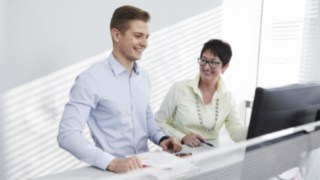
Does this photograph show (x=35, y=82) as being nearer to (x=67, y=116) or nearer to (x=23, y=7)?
(x=23, y=7)

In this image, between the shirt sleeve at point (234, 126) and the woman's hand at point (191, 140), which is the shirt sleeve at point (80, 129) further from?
the shirt sleeve at point (234, 126)

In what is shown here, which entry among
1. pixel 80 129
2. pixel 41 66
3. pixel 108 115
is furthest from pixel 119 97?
pixel 41 66

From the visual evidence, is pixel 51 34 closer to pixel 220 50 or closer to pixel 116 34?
pixel 116 34

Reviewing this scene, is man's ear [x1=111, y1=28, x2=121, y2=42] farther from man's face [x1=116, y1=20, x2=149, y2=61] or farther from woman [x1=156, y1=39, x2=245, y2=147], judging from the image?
woman [x1=156, y1=39, x2=245, y2=147]

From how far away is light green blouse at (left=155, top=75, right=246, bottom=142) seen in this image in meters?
1.74

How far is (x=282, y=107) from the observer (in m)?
1.04

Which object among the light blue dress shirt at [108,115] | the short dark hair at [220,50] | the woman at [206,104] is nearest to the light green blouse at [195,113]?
the woman at [206,104]

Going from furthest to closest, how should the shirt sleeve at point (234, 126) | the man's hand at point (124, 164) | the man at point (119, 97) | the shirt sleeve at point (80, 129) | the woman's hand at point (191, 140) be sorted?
the shirt sleeve at point (234, 126) < the woman's hand at point (191, 140) < the man at point (119, 97) < the shirt sleeve at point (80, 129) < the man's hand at point (124, 164)

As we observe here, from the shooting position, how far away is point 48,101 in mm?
1970

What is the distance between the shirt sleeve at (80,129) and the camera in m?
1.11

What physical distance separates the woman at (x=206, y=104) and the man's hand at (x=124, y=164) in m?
0.65

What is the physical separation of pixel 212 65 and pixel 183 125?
38cm

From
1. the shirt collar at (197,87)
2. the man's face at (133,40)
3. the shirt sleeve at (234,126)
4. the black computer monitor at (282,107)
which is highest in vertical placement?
the man's face at (133,40)

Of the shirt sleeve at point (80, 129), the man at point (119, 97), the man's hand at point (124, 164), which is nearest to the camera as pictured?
the man's hand at point (124, 164)
